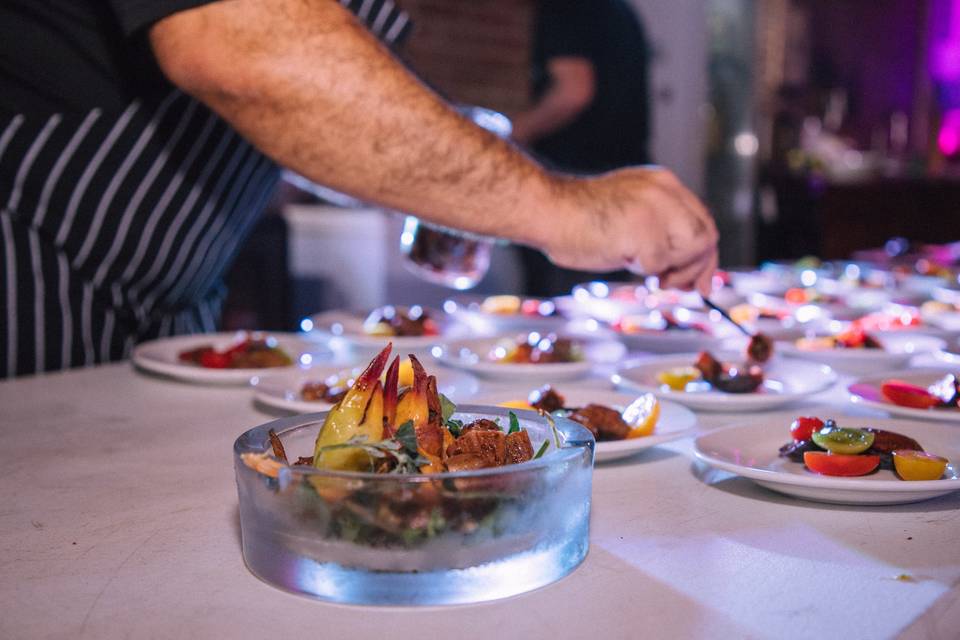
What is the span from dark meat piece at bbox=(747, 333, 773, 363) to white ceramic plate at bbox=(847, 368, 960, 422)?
19 cm

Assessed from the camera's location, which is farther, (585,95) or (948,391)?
(585,95)

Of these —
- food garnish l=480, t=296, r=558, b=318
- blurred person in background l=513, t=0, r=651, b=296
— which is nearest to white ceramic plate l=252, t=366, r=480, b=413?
food garnish l=480, t=296, r=558, b=318

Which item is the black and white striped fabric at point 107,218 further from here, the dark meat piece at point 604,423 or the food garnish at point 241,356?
the dark meat piece at point 604,423

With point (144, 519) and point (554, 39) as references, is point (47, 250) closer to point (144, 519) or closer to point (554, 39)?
point (144, 519)

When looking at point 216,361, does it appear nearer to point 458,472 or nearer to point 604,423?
point 604,423

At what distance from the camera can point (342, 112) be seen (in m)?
1.25

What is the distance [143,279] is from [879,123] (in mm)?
8608

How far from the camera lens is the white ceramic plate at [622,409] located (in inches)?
39.4

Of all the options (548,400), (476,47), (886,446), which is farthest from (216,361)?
(476,47)

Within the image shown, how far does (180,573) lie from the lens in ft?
2.42

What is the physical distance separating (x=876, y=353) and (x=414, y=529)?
1.14m

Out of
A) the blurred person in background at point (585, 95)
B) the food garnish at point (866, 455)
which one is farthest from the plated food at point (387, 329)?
the blurred person in background at point (585, 95)

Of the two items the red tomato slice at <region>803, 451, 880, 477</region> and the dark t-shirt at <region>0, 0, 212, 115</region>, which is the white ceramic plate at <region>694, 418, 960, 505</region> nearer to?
the red tomato slice at <region>803, 451, 880, 477</region>

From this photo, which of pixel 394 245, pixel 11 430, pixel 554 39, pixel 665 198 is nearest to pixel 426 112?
pixel 665 198
